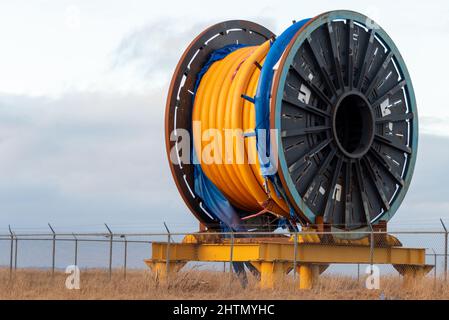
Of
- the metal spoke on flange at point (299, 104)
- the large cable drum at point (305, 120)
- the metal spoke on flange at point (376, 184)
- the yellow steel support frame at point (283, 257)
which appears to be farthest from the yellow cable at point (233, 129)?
the metal spoke on flange at point (376, 184)

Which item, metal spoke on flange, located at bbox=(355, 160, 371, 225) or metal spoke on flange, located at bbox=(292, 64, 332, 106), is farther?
metal spoke on flange, located at bbox=(355, 160, 371, 225)

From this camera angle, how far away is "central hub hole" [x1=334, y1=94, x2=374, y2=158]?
20.9 meters

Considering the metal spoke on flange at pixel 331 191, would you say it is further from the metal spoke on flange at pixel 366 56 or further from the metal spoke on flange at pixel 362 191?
the metal spoke on flange at pixel 366 56

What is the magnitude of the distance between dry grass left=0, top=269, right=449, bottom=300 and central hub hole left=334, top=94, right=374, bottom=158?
330 cm

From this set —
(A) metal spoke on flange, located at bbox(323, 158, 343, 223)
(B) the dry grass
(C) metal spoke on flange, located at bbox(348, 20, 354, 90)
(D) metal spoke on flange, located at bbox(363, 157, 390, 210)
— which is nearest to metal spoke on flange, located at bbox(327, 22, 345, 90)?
(C) metal spoke on flange, located at bbox(348, 20, 354, 90)

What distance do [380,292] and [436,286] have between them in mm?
1503

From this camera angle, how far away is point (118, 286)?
60.0 ft

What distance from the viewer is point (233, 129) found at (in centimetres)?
2000

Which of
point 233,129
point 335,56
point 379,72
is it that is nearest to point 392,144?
point 379,72

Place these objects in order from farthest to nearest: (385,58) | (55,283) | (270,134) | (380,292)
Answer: (385,58) → (55,283) → (270,134) → (380,292)

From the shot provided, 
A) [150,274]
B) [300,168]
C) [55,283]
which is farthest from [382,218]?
[55,283]

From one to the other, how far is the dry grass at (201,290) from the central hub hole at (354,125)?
10.8 ft

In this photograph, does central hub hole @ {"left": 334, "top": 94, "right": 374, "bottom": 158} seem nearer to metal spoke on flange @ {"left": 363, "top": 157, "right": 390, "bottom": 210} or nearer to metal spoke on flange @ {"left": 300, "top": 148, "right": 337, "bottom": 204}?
metal spoke on flange @ {"left": 300, "top": 148, "right": 337, "bottom": 204}

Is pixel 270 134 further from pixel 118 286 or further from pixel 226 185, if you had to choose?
pixel 118 286
